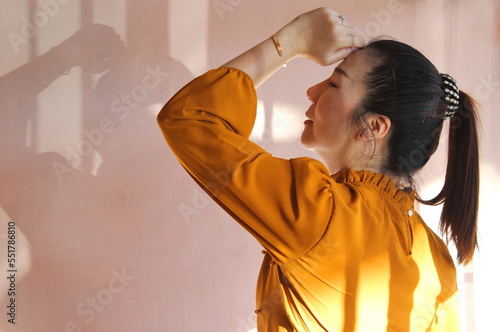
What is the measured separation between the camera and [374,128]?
2.82ft

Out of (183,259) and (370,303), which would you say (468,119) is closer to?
(370,303)

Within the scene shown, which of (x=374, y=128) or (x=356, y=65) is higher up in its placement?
(x=356, y=65)

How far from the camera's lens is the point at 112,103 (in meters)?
1.36

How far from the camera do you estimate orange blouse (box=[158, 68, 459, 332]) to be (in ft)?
2.32
